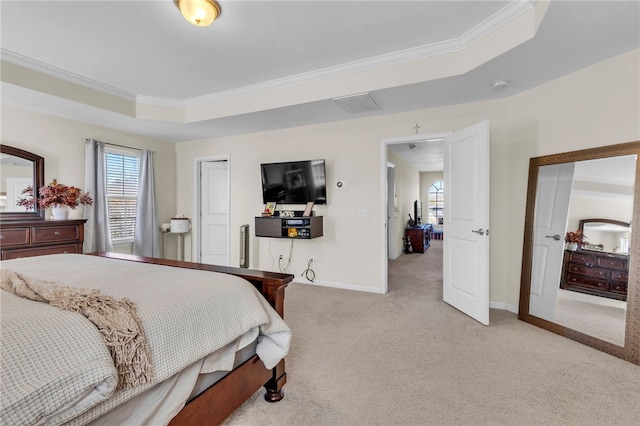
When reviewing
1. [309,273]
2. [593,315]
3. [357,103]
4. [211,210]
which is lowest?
[309,273]

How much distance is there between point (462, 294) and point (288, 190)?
259 centimetres

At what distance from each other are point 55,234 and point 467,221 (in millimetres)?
4571

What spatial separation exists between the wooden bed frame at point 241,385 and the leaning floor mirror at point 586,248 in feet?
8.17

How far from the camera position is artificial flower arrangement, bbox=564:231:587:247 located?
8.39 ft

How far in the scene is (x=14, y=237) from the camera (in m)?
3.09

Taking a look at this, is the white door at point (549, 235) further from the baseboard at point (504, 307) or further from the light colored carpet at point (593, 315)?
the baseboard at point (504, 307)

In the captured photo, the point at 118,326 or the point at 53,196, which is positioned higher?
the point at 53,196

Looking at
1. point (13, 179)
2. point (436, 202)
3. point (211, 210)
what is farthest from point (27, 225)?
point (436, 202)

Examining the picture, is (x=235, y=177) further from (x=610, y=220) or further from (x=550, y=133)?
(x=610, y=220)

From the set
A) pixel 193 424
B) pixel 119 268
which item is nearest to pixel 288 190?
pixel 119 268

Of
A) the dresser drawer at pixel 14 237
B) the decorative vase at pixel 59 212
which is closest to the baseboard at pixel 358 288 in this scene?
the decorative vase at pixel 59 212

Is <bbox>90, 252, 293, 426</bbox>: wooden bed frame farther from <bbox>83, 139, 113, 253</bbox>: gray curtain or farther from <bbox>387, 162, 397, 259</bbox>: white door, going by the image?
<bbox>387, 162, 397, 259</bbox>: white door

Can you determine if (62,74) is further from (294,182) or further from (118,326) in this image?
(118,326)

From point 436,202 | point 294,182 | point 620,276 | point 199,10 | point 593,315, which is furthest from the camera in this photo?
point 436,202
